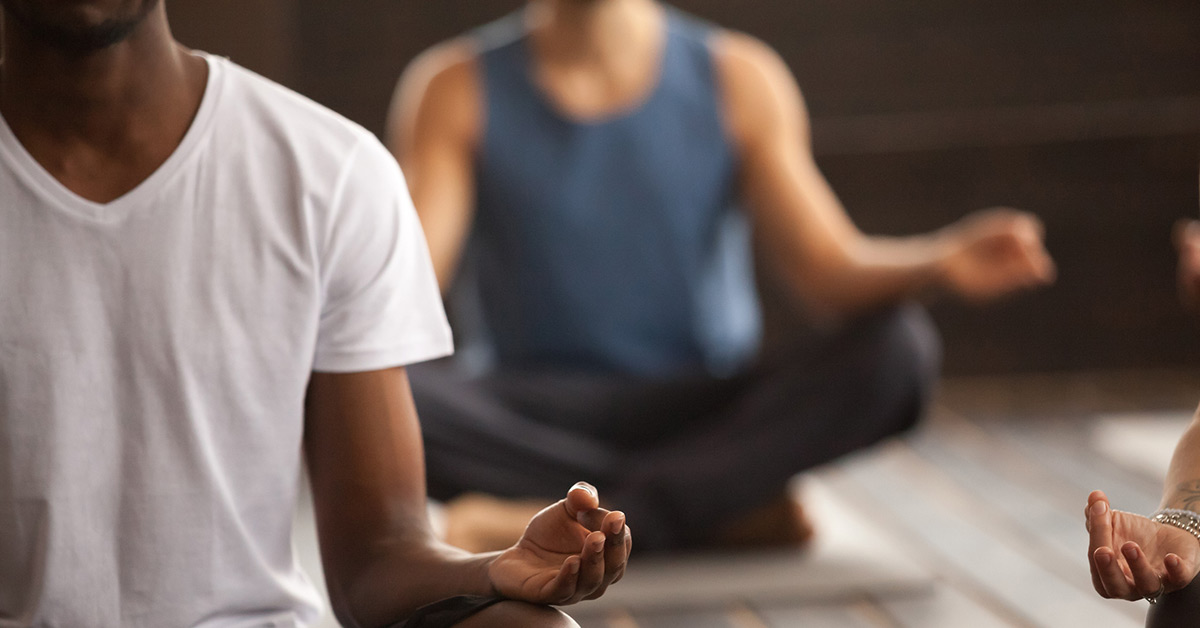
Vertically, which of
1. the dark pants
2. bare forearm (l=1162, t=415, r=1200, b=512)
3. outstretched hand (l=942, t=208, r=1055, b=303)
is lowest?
the dark pants

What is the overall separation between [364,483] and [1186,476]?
0.60 metres

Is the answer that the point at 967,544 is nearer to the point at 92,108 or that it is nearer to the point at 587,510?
the point at 587,510

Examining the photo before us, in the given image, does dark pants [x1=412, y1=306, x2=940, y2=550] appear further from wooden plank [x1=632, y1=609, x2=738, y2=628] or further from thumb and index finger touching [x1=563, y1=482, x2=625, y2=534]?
thumb and index finger touching [x1=563, y1=482, x2=625, y2=534]

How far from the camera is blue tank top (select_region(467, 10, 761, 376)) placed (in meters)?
2.36

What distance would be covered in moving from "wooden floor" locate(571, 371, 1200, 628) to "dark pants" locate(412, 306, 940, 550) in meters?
0.17

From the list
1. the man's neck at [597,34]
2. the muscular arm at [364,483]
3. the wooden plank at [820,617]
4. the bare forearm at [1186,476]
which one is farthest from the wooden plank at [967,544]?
the muscular arm at [364,483]

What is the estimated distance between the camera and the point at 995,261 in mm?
1920

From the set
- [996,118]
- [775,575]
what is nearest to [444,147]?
[775,575]

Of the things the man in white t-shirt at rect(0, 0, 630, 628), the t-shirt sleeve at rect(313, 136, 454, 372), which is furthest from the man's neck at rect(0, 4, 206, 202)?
the t-shirt sleeve at rect(313, 136, 454, 372)

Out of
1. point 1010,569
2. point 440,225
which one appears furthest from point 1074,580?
point 440,225

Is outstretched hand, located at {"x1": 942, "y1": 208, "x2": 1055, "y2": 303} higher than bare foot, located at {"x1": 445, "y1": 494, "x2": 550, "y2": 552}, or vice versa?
outstretched hand, located at {"x1": 942, "y1": 208, "x2": 1055, "y2": 303}

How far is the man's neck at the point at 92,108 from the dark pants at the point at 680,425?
122cm

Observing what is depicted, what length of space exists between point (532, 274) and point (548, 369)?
6.6 inches

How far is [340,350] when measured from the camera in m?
1.03
